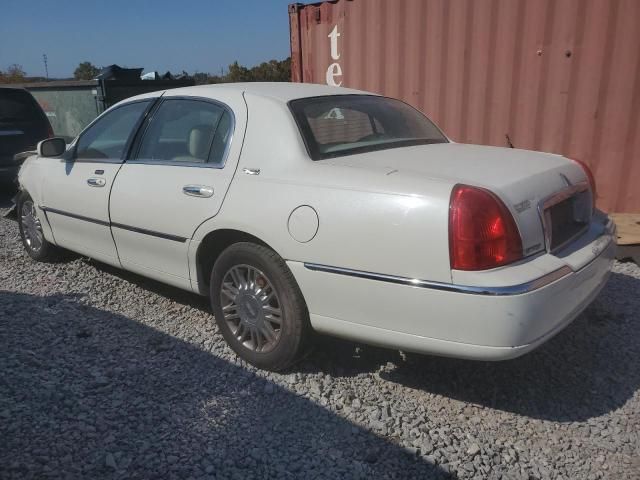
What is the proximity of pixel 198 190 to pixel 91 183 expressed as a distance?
1.24 metres

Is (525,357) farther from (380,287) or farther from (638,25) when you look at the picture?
(638,25)

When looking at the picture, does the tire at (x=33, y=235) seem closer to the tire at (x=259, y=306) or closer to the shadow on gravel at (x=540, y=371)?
the tire at (x=259, y=306)

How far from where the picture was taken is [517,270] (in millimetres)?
2229

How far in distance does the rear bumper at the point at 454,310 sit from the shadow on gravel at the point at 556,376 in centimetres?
49

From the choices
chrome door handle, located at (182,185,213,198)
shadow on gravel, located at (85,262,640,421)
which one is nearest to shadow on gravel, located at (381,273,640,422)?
shadow on gravel, located at (85,262,640,421)

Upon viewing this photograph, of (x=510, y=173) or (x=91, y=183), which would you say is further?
(x=91, y=183)

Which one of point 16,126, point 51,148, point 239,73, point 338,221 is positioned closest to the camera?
point 338,221

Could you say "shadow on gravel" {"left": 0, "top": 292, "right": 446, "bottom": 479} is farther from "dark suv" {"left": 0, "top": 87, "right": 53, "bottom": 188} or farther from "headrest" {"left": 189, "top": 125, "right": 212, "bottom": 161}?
"dark suv" {"left": 0, "top": 87, "right": 53, "bottom": 188}

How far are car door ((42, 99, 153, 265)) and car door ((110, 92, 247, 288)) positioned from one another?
6.0 inches

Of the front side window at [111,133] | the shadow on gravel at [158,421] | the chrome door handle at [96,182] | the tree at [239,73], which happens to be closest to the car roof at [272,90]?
the front side window at [111,133]

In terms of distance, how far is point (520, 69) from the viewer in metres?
5.50

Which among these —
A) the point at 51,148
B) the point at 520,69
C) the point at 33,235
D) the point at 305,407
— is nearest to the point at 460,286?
the point at 305,407

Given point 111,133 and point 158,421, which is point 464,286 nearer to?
point 158,421

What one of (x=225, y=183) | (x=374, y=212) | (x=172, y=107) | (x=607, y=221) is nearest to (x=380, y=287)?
(x=374, y=212)
